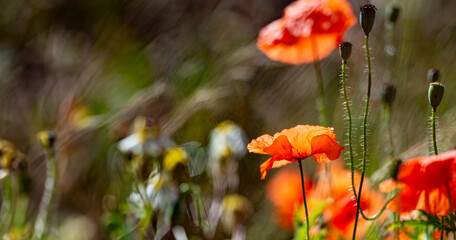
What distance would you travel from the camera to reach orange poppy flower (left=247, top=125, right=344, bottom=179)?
1.56 ft

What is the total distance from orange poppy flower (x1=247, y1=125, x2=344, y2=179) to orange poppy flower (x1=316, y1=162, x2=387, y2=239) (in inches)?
4.0

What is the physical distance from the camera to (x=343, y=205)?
0.63 metres

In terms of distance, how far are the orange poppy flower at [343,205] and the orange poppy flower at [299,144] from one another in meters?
0.10

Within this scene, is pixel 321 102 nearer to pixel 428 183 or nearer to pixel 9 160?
pixel 428 183

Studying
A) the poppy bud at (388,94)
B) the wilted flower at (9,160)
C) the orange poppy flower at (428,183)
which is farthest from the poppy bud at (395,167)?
the wilted flower at (9,160)

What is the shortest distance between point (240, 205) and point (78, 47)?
0.78 m

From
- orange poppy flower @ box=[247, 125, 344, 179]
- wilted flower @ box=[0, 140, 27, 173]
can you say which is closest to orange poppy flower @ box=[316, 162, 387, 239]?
orange poppy flower @ box=[247, 125, 344, 179]

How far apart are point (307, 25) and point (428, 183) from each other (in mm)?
242

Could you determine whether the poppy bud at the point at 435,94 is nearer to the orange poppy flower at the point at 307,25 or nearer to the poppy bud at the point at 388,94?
the poppy bud at the point at 388,94

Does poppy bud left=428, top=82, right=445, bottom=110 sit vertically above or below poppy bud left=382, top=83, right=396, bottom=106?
above

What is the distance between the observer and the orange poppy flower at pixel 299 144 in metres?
0.47

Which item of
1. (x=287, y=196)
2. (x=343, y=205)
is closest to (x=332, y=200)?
(x=343, y=205)

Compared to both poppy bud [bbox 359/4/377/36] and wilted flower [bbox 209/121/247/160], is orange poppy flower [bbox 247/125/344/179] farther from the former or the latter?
wilted flower [bbox 209/121/247/160]

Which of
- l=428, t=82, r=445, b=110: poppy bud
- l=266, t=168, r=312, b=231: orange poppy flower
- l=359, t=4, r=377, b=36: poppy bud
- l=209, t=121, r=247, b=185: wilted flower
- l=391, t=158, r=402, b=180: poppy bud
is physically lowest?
l=266, t=168, r=312, b=231: orange poppy flower
